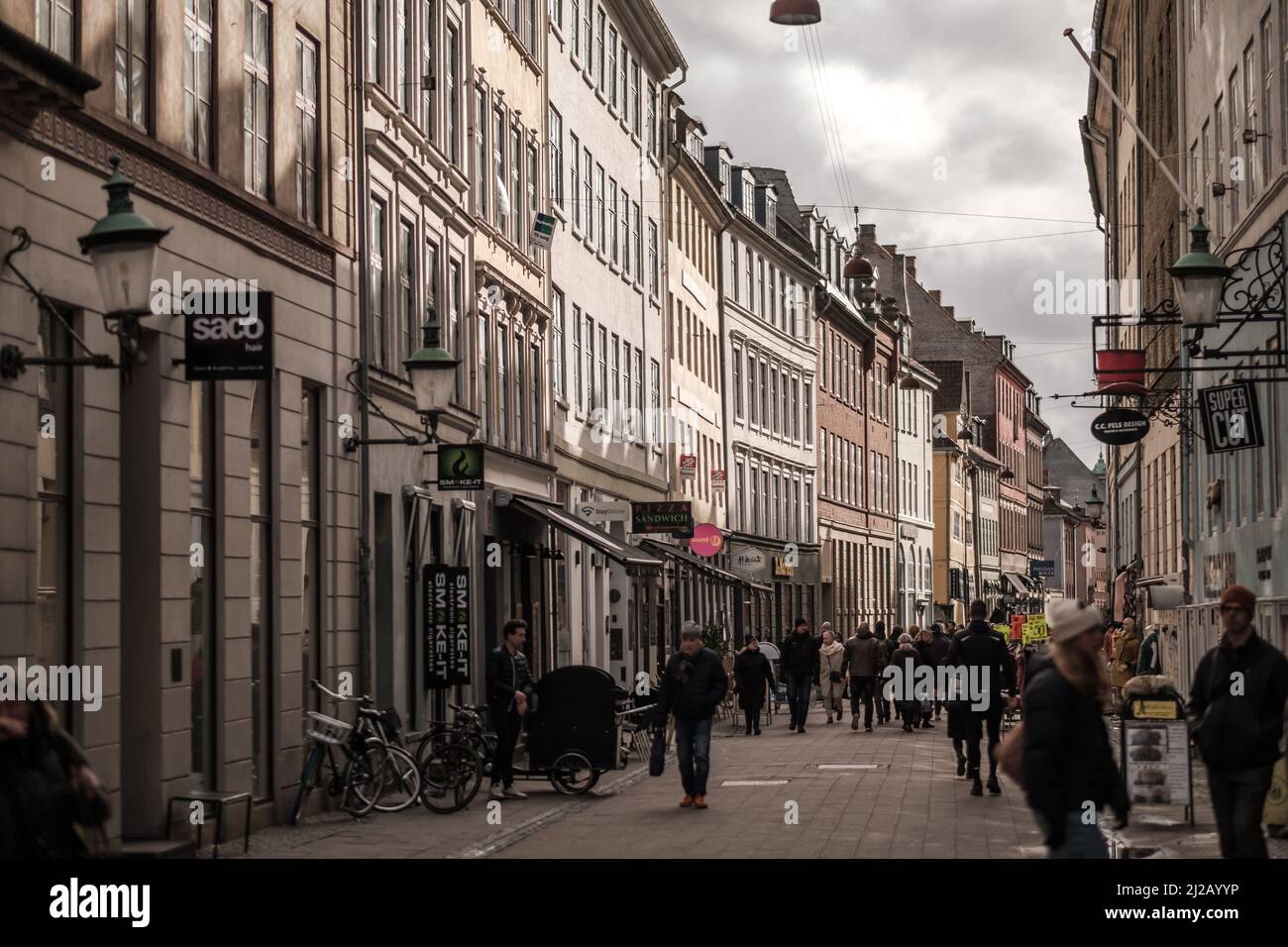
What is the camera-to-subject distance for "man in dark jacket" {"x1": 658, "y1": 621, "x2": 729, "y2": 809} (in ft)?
68.4

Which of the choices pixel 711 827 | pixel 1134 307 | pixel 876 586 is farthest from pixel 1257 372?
pixel 876 586

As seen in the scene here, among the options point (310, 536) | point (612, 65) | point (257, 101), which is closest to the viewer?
point (257, 101)

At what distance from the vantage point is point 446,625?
2512 centimetres

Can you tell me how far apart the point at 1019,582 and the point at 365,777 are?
361ft

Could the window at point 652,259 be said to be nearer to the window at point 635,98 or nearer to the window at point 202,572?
the window at point 635,98

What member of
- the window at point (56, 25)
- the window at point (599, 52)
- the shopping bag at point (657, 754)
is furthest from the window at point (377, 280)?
the window at point (599, 52)

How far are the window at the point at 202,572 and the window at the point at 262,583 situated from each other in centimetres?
110

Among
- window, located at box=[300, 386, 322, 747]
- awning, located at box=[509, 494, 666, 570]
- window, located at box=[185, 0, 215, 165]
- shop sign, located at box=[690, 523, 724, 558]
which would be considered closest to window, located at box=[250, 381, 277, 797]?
window, located at box=[300, 386, 322, 747]

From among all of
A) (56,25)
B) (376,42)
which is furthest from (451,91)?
(56,25)

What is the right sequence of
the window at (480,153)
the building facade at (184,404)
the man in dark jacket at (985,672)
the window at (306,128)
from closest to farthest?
the building facade at (184,404) < the window at (306,128) < the man in dark jacket at (985,672) < the window at (480,153)

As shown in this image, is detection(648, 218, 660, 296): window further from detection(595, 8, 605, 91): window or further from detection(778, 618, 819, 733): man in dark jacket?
detection(778, 618, 819, 733): man in dark jacket

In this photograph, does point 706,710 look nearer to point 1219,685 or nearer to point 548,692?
point 548,692

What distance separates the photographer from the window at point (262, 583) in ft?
62.8

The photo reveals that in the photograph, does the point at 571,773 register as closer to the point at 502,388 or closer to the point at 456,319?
the point at 456,319
